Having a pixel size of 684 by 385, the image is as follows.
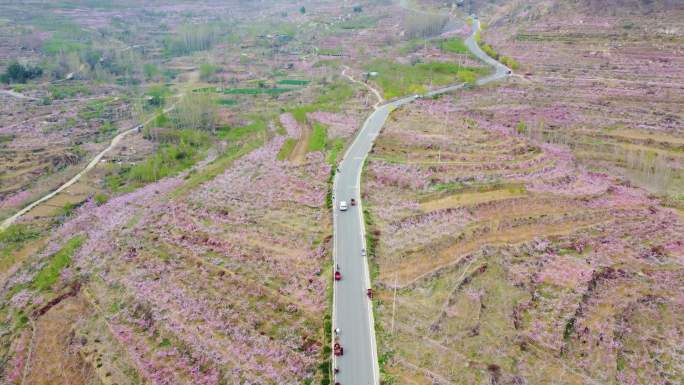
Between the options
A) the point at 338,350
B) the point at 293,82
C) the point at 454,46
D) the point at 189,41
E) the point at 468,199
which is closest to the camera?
the point at 338,350

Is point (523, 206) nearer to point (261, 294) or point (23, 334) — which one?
point (261, 294)

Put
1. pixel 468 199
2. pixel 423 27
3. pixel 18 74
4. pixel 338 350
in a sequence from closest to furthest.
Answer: pixel 338 350 < pixel 468 199 < pixel 18 74 < pixel 423 27

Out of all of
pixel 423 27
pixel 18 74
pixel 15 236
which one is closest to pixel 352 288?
pixel 15 236

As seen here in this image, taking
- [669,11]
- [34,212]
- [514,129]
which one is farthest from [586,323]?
[669,11]

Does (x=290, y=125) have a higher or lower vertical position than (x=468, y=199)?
higher

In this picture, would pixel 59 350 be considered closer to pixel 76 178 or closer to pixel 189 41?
pixel 76 178

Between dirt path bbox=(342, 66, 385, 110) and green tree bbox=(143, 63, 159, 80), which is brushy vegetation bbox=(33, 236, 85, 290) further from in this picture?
green tree bbox=(143, 63, 159, 80)
